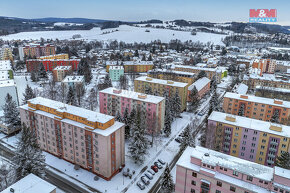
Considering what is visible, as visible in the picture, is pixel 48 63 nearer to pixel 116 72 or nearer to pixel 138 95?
pixel 116 72

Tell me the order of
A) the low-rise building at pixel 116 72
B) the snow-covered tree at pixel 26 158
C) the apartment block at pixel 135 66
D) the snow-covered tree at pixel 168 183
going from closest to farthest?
the snow-covered tree at pixel 26 158, the snow-covered tree at pixel 168 183, the low-rise building at pixel 116 72, the apartment block at pixel 135 66

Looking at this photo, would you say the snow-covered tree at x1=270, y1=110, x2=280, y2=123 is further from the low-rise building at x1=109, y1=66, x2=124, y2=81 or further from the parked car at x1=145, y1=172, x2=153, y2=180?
the low-rise building at x1=109, y1=66, x2=124, y2=81

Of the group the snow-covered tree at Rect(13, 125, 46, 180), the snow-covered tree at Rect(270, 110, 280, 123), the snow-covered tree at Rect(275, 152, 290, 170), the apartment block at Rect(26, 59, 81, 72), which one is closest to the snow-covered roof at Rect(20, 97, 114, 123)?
the snow-covered tree at Rect(13, 125, 46, 180)

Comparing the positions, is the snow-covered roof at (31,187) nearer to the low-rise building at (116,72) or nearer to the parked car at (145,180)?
the parked car at (145,180)

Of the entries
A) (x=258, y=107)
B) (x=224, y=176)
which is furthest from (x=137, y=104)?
(x=258, y=107)

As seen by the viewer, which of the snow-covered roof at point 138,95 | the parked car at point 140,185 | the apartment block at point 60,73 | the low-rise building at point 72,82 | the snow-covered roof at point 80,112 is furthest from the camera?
the apartment block at point 60,73

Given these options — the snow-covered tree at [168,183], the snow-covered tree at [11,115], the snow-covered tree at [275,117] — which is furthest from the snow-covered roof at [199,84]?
the snow-covered tree at [11,115]

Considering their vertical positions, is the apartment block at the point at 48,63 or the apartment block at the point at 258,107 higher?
the apartment block at the point at 48,63

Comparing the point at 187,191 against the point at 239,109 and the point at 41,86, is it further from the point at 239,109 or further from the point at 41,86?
the point at 41,86
